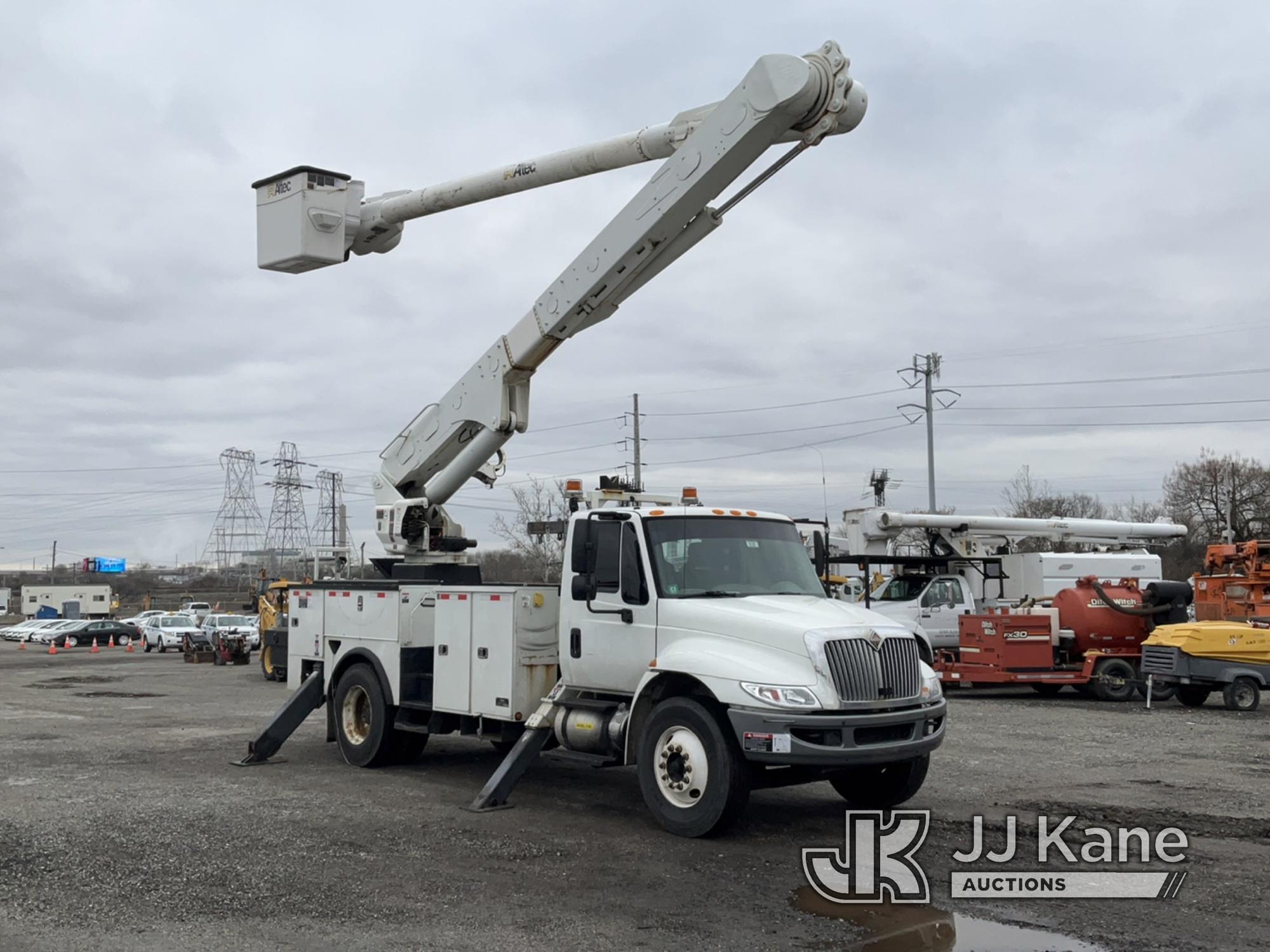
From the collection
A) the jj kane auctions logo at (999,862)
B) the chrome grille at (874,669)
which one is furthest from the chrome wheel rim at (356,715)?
the chrome grille at (874,669)

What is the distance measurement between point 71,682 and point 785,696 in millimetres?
22817

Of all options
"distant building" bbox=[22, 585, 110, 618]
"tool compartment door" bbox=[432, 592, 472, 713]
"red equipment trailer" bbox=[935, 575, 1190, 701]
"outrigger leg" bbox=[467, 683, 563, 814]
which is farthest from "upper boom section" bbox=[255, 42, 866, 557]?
"distant building" bbox=[22, 585, 110, 618]

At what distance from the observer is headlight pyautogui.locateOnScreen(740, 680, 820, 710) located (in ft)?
26.8

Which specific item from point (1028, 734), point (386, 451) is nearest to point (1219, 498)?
point (1028, 734)

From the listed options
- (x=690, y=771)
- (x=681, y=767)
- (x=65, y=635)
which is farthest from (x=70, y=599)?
(x=690, y=771)

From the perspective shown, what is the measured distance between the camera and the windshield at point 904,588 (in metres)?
23.5

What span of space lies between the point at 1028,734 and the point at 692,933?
9914mm

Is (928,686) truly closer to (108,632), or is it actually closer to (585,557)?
(585,557)

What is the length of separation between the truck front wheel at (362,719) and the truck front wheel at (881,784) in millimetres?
4665

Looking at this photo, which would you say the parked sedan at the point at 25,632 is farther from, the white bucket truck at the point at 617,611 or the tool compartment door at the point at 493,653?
the tool compartment door at the point at 493,653

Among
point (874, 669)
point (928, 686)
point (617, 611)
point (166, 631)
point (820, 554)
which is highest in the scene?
point (820, 554)

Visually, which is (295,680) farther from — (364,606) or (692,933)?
(692,933)

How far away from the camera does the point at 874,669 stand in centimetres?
859

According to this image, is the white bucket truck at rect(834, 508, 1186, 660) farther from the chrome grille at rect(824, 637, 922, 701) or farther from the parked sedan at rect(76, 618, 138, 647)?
the parked sedan at rect(76, 618, 138, 647)
